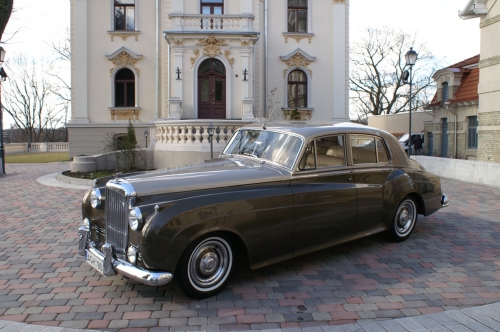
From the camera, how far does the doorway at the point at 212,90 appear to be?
2069 centimetres

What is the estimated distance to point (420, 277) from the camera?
464 centimetres

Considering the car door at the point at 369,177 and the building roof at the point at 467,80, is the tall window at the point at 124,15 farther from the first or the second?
the car door at the point at 369,177

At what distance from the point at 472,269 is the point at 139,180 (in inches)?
160

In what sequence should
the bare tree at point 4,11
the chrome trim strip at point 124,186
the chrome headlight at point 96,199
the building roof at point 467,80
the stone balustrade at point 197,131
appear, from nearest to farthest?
1. the chrome trim strip at point 124,186
2. the chrome headlight at point 96,199
3. the stone balustrade at point 197,131
4. the bare tree at point 4,11
5. the building roof at point 467,80

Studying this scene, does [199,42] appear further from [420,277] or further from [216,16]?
[420,277]

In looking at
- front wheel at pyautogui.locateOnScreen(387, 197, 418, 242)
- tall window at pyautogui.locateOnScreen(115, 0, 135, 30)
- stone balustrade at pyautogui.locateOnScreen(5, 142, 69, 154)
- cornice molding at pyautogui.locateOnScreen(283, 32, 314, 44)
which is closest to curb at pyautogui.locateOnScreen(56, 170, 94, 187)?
front wheel at pyautogui.locateOnScreen(387, 197, 418, 242)

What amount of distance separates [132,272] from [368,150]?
3.54 m

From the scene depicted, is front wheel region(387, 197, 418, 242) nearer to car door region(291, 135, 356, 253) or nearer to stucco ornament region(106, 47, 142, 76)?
car door region(291, 135, 356, 253)

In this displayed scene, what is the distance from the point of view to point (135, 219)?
3752 mm

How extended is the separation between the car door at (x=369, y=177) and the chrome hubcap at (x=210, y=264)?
2010 mm

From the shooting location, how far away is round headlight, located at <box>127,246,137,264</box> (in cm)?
379

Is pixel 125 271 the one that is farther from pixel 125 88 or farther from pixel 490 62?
pixel 125 88

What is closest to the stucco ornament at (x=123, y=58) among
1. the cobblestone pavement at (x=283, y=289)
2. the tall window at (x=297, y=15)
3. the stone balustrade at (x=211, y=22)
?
the stone balustrade at (x=211, y=22)

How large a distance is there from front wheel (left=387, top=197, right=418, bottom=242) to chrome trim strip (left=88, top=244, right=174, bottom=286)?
11.6 ft
